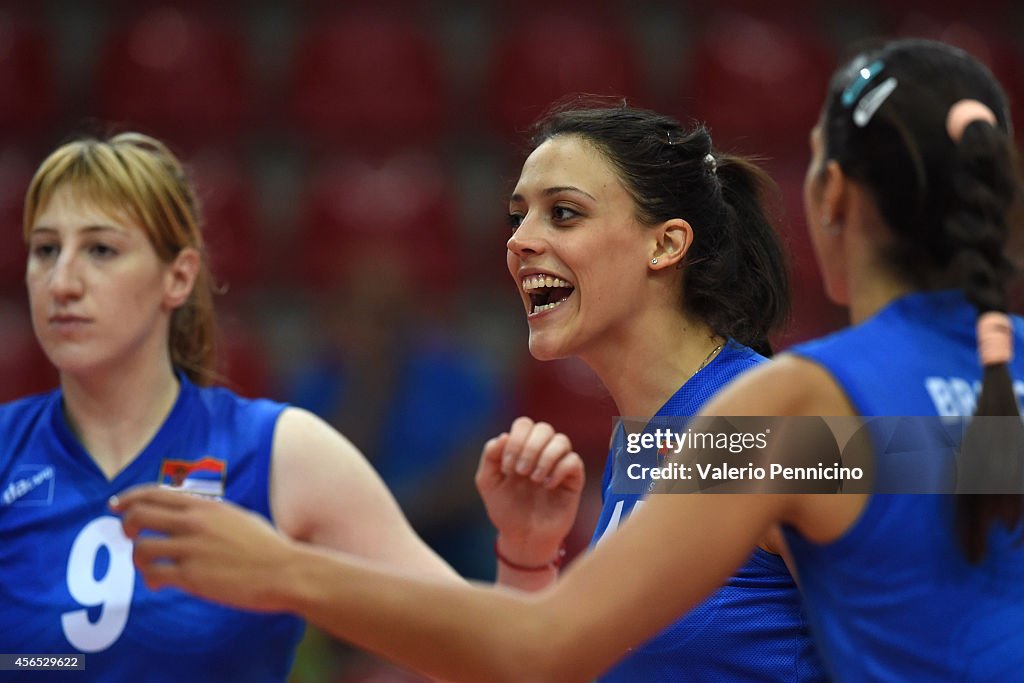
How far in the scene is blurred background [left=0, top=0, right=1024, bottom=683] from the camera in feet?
20.5

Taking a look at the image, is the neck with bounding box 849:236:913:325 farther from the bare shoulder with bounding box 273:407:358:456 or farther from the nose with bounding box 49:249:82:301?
the nose with bounding box 49:249:82:301

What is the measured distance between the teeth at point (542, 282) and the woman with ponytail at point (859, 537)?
100 centimetres

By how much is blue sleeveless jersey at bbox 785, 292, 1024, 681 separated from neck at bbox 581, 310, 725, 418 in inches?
38.1

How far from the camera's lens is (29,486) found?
3064 millimetres

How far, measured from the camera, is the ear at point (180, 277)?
3281 millimetres

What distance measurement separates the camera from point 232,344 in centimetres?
598

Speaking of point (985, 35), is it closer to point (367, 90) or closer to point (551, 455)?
point (367, 90)

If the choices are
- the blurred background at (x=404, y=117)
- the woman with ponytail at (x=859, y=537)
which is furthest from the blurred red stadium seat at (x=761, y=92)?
the woman with ponytail at (x=859, y=537)

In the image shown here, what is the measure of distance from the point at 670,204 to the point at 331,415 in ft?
10.3

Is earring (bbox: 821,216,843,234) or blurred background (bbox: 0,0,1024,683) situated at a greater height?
blurred background (bbox: 0,0,1024,683)

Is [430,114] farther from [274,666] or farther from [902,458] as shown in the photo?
[902,458]

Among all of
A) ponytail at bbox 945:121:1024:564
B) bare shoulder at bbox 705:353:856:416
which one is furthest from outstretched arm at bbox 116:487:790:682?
ponytail at bbox 945:121:1024:564

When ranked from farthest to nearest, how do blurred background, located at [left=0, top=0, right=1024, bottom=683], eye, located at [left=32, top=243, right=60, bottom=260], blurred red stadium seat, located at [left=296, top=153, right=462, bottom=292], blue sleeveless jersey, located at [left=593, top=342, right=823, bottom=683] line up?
1. blurred red stadium seat, located at [left=296, top=153, right=462, bottom=292]
2. blurred background, located at [left=0, top=0, right=1024, bottom=683]
3. eye, located at [left=32, top=243, right=60, bottom=260]
4. blue sleeveless jersey, located at [left=593, top=342, right=823, bottom=683]

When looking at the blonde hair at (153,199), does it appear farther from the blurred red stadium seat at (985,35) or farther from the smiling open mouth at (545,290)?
the blurred red stadium seat at (985,35)
